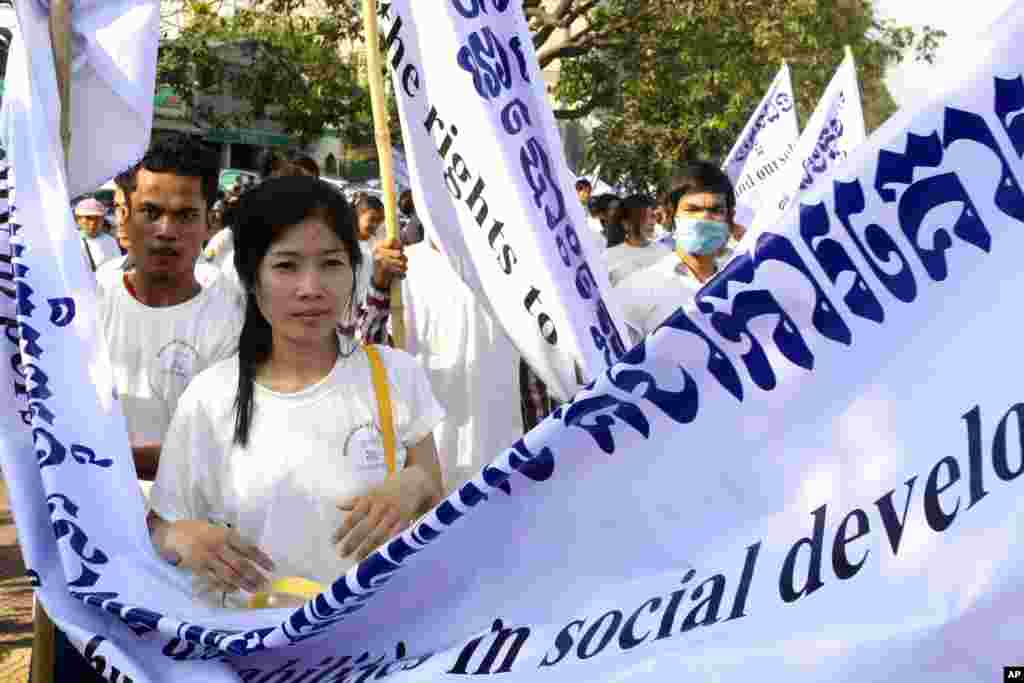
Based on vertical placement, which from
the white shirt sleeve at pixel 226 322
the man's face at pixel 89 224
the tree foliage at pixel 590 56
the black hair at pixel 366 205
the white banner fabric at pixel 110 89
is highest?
the tree foliage at pixel 590 56

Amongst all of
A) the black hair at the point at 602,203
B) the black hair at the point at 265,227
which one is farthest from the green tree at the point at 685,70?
the black hair at the point at 265,227

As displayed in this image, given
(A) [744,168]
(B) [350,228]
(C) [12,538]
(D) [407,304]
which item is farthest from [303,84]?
(B) [350,228]

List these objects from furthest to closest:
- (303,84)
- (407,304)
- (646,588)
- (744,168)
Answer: (303,84) → (744,168) → (407,304) → (646,588)

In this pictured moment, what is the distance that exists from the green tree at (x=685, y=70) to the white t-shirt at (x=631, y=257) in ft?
23.4

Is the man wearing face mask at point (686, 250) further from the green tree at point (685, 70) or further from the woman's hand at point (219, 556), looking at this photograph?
the green tree at point (685, 70)

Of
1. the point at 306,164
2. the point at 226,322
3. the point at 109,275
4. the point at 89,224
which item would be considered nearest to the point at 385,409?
the point at 226,322

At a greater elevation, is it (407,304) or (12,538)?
(407,304)

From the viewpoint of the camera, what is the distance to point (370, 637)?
2.80 meters

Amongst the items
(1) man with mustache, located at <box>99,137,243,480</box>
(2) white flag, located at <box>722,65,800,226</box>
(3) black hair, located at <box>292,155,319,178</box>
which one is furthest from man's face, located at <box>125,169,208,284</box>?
(2) white flag, located at <box>722,65,800,226</box>

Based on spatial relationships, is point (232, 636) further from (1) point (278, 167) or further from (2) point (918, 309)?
(1) point (278, 167)

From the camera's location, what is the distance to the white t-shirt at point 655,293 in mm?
5699

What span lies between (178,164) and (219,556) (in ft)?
5.12

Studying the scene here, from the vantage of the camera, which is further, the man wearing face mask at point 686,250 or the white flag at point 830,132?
the white flag at point 830,132

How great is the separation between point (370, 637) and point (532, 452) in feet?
1.54
